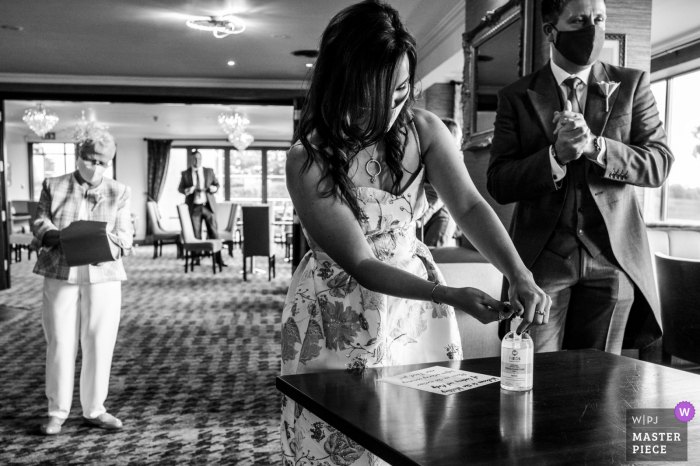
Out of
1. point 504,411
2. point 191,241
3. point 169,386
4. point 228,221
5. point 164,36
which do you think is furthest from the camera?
point 228,221

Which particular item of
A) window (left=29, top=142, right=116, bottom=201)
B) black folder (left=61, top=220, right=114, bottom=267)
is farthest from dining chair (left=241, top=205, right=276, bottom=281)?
window (left=29, top=142, right=116, bottom=201)

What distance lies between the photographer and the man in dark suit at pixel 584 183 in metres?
1.85

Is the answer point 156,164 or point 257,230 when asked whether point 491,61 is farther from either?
point 156,164

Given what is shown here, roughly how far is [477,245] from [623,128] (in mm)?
808

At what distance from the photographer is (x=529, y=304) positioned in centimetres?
120

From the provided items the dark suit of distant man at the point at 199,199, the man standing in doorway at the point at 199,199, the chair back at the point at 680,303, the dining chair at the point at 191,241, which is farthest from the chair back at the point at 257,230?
the chair back at the point at 680,303

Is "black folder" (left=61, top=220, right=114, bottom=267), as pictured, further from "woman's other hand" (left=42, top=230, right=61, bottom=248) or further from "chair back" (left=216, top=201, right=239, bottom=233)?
"chair back" (left=216, top=201, right=239, bottom=233)

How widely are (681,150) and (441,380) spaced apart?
8.61m

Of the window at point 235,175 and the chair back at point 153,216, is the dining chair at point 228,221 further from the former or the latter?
the window at point 235,175

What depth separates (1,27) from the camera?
6996 millimetres

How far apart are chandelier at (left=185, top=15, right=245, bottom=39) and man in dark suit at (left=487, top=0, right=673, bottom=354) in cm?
508

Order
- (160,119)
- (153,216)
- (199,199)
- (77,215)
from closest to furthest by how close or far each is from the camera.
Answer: (77,215), (199,199), (153,216), (160,119)

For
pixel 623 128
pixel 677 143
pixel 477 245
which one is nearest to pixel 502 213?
pixel 623 128
